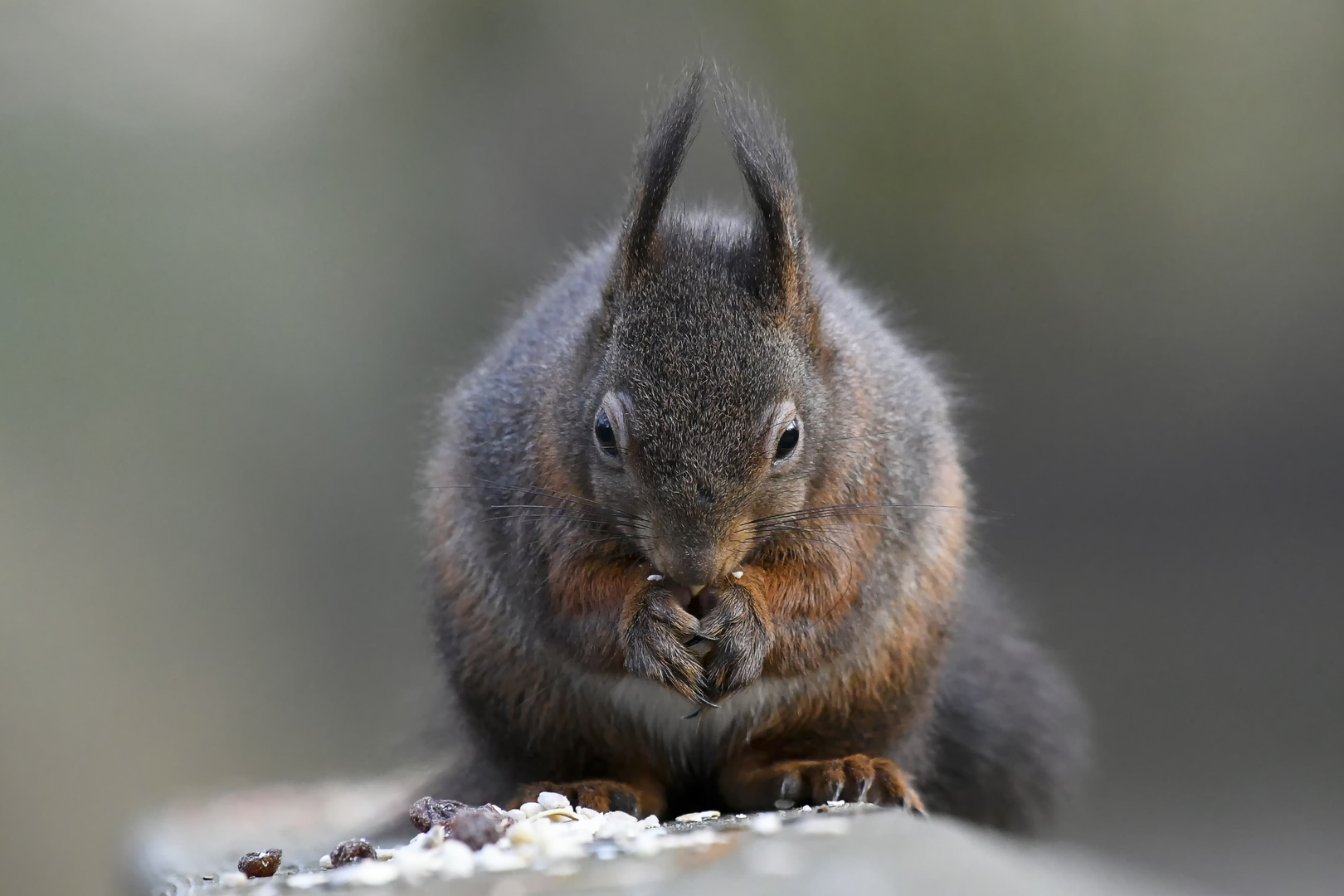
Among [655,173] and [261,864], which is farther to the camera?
[655,173]

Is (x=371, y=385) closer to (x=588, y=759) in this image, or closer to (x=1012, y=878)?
(x=588, y=759)

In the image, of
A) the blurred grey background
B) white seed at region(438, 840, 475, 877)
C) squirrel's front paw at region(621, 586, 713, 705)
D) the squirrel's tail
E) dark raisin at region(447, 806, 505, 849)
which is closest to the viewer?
white seed at region(438, 840, 475, 877)

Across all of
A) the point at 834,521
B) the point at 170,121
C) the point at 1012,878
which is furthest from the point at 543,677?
the point at 170,121

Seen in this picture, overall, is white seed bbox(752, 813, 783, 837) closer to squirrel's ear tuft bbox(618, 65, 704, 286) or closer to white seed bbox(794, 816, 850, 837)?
white seed bbox(794, 816, 850, 837)

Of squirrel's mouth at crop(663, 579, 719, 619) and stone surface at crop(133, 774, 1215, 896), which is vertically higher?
squirrel's mouth at crop(663, 579, 719, 619)

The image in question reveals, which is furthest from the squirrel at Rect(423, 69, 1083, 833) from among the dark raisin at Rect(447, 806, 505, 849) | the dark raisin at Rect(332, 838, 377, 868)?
the dark raisin at Rect(332, 838, 377, 868)

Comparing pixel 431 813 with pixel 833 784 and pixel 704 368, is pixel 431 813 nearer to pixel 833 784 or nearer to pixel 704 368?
pixel 833 784

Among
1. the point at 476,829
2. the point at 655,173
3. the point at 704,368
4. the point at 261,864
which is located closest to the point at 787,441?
the point at 704,368
